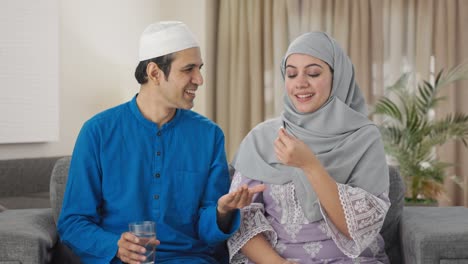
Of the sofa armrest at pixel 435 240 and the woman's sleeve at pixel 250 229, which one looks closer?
the sofa armrest at pixel 435 240

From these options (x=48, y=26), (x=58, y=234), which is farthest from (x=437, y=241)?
(x=48, y=26)

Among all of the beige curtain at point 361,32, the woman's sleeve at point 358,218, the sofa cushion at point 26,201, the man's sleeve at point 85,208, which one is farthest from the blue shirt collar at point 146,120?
the beige curtain at point 361,32

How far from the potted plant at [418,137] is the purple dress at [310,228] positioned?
120 inches

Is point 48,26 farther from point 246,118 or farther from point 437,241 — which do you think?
point 437,241

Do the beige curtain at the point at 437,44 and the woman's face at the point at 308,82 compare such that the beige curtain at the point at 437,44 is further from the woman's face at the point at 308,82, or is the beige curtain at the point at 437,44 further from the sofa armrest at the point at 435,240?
the woman's face at the point at 308,82

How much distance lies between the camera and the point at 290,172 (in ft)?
7.46

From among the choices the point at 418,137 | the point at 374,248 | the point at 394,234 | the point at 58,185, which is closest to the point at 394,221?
the point at 394,234

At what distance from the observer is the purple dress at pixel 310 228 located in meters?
2.10

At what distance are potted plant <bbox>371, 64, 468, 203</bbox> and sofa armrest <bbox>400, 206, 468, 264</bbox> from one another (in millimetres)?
2925

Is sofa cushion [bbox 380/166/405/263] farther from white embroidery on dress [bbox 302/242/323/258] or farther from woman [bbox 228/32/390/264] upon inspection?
white embroidery on dress [bbox 302/242/323/258]

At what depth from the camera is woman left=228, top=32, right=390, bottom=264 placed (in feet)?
6.97

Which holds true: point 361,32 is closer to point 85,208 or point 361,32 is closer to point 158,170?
point 158,170

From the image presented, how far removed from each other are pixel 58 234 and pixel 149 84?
0.62 metres

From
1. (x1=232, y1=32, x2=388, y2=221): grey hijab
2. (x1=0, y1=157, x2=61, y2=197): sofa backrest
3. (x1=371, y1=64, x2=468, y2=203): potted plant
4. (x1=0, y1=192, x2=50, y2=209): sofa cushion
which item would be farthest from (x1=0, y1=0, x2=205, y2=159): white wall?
(x1=232, y1=32, x2=388, y2=221): grey hijab
